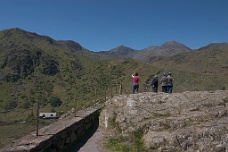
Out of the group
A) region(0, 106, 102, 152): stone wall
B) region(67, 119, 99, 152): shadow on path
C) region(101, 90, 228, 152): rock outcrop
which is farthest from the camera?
region(67, 119, 99, 152): shadow on path

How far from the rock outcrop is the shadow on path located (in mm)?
569

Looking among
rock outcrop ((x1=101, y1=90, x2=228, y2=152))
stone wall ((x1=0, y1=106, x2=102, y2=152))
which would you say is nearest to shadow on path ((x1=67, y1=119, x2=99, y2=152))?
stone wall ((x1=0, y1=106, x2=102, y2=152))

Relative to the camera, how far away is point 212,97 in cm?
1546

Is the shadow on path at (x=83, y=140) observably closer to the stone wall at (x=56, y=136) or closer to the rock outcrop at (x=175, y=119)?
the stone wall at (x=56, y=136)

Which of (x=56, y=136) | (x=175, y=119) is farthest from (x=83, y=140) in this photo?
(x=175, y=119)

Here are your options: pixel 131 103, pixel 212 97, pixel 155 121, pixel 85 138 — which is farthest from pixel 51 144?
pixel 212 97

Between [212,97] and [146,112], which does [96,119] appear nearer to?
[146,112]

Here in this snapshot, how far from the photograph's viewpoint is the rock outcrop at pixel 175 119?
1200 centimetres

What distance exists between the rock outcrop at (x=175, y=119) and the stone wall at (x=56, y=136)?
1.68 metres

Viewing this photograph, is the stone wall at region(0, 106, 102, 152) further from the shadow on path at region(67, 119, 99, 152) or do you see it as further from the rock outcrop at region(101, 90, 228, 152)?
the rock outcrop at region(101, 90, 228, 152)

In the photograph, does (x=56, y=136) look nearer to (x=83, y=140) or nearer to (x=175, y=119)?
(x=83, y=140)

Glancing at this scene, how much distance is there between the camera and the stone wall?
28.9 feet

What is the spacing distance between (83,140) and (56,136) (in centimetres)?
331

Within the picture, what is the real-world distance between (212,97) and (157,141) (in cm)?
480
